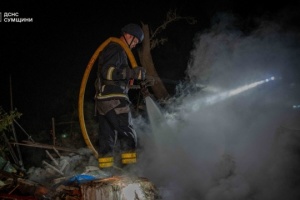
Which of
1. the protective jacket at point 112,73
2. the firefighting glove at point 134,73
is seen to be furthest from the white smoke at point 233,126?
the firefighting glove at point 134,73

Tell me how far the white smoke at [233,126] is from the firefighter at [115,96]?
147cm

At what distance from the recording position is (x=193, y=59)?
11.9 meters

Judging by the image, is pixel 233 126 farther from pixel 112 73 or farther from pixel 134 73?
pixel 112 73

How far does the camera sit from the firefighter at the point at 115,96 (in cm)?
553

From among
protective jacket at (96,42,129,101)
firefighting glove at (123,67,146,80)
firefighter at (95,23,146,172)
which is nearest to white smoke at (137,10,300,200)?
firefighter at (95,23,146,172)

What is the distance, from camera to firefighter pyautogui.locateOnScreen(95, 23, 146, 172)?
553cm

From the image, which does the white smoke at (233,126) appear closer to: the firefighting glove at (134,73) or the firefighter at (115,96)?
the firefighter at (115,96)

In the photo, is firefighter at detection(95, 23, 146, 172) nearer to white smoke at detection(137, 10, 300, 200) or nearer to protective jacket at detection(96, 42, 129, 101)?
protective jacket at detection(96, 42, 129, 101)

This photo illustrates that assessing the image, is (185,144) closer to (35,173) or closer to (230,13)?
(35,173)

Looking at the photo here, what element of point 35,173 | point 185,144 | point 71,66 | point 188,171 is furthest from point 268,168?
point 71,66

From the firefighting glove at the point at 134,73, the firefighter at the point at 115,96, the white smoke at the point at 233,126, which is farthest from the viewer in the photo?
the white smoke at the point at 233,126

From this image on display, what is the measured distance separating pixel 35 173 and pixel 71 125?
2387 millimetres

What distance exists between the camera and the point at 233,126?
8.23 m

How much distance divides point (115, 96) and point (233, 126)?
409 cm
